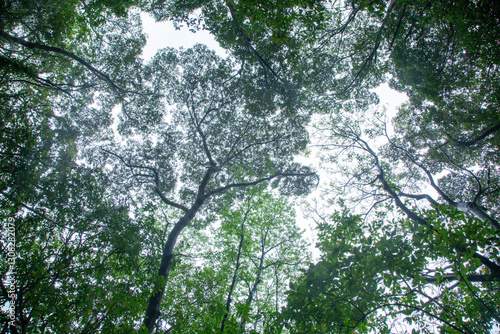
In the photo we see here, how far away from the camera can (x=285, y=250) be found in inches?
512

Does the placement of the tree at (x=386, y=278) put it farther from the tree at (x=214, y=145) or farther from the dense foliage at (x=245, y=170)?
the tree at (x=214, y=145)

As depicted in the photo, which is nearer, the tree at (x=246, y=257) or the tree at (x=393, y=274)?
the tree at (x=393, y=274)

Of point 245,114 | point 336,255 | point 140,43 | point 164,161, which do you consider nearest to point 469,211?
point 336,255

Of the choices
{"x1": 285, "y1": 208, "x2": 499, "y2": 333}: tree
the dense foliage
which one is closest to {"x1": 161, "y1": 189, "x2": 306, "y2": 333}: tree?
the dense foliage

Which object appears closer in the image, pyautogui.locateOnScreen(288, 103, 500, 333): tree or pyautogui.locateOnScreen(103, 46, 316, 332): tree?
pyautogui.locateOnScreen(288, 103, 500, 333): tree

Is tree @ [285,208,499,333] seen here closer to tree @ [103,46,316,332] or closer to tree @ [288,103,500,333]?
tree @ [288,103,500,333]

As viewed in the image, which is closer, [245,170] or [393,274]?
[393,274]

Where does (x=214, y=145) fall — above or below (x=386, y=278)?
above

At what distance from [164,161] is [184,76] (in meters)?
4.47

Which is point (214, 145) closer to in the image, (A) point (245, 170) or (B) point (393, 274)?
(A) point (245, 170)

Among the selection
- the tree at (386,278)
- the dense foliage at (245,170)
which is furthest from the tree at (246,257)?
the tree at (386,278)

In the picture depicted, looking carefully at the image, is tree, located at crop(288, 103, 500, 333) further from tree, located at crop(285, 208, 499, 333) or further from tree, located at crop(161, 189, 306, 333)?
tree, located at crop(161, 189, 306, 333)

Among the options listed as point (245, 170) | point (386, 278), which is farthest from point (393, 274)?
point (245, 170)

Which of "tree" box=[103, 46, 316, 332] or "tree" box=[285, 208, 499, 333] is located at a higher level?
"tree" box=[103, 46, 316, 332]
